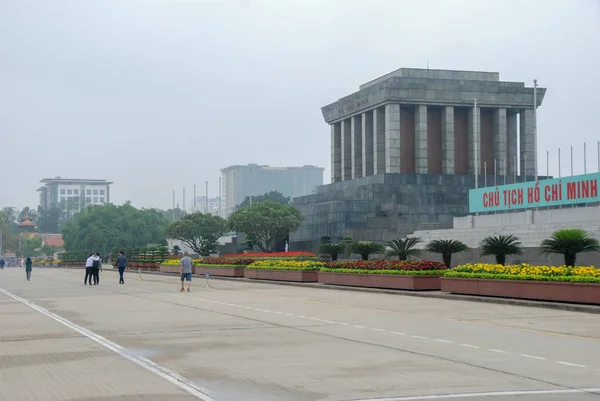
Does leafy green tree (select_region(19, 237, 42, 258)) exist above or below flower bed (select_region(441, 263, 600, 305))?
above

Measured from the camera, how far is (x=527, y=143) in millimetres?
86812

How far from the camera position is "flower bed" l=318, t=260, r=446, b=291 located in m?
30.2

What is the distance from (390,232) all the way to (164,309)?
1975 inches

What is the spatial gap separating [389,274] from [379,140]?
53.6 meters

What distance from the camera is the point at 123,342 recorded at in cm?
1520

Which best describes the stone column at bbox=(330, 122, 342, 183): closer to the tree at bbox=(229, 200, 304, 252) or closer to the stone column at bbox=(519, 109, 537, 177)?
the tree at bbox=(229, 200, 304, 252)

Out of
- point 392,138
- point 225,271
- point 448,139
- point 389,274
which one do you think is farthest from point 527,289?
point 448,139

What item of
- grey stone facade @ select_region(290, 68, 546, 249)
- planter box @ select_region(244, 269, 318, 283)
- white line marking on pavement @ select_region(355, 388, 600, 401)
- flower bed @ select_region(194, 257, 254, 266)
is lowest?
white line marking on pavement @ select_region(355, 388, 600, 401)

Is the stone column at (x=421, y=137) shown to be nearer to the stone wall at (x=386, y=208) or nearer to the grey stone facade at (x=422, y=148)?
the grey stone facade at (x=422, y=148)

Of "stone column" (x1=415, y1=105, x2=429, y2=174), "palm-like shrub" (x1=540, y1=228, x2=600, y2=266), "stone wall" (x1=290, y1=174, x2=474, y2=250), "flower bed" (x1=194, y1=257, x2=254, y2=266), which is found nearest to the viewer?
"palm-like shrub" (x1=540, y1=228, x2=600, y2=266)

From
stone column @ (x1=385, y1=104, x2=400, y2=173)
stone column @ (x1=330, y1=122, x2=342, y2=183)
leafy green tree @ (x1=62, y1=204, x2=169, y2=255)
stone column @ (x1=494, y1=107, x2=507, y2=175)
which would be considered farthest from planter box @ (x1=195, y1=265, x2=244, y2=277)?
leafy green tree @ (x1=62, y1=204, x2=169, y2=255)

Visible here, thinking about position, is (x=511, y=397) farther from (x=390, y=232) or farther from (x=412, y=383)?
(x=390, y=232)

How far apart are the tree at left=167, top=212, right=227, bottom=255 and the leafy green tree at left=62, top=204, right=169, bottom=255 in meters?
30.4

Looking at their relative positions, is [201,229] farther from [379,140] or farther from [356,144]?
[379,140]
